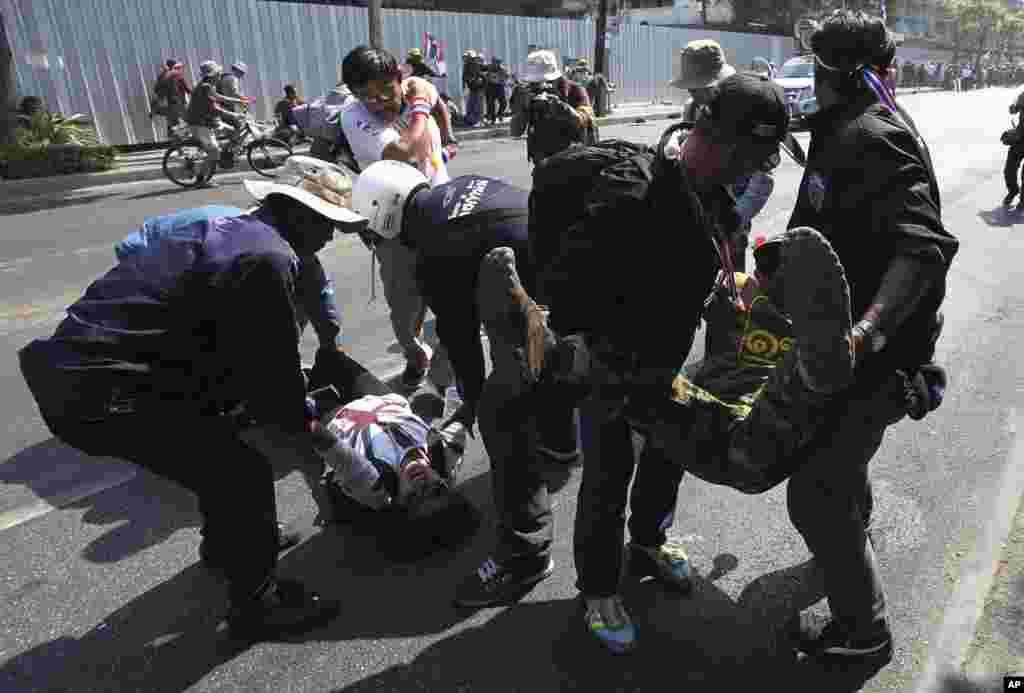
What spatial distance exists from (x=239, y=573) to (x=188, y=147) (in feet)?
→ 33.6

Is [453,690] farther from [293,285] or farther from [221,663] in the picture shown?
[293,285]

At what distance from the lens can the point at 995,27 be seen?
5850 cm

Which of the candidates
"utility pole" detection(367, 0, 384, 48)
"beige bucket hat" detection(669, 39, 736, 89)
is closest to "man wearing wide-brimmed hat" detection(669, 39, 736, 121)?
"beige bucket hat" detection(669, 39, 736, 89)

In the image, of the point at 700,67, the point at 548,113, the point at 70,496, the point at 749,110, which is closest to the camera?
the point at 749,110

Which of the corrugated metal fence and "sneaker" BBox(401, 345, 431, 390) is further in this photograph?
the corrugated metal fence

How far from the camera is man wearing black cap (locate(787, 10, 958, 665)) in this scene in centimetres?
186

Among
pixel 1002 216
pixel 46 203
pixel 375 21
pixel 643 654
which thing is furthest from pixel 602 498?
pixel 375 21

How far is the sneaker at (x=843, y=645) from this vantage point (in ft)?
7.29

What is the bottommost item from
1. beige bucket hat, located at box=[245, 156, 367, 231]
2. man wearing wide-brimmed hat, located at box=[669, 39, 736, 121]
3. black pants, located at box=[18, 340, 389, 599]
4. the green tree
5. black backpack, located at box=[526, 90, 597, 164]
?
the green tree

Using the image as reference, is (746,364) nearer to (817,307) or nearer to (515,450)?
(817,307)

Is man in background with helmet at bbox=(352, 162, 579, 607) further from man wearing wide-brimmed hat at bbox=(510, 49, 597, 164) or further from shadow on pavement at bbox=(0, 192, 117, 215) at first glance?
shadow on pavement at bbox=(0, 192, 117, 215)

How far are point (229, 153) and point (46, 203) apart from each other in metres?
2.75

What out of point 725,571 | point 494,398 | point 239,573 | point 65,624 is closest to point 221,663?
point 239,573

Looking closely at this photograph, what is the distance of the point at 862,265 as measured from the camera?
1.98 metres
